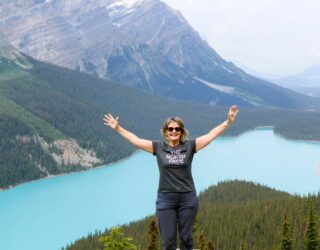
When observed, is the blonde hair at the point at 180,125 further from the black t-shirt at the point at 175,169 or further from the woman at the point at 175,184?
the black t-shirt at the point at 175,169

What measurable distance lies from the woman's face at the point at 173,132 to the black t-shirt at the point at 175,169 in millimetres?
337

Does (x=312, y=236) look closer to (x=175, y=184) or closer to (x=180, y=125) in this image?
(x=175, y=184)

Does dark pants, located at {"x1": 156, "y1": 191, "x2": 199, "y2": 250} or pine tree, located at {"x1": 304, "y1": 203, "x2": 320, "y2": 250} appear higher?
dark pants, located at {"x1": 156, "y1": 191, "x2": 199, "y2": 250}

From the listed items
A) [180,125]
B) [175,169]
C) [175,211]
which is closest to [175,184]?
[175,169]

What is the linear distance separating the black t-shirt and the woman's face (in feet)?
1.11

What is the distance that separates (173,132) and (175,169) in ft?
3.91

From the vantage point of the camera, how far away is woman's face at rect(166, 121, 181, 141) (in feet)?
55.8

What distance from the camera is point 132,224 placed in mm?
102688

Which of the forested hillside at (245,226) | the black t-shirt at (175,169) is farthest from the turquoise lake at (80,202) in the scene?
the black t-shirt at (175,169)

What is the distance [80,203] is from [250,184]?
1890 inches

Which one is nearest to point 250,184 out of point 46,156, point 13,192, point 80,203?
point 80,203

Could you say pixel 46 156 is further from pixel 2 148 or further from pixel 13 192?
pixel 13 192

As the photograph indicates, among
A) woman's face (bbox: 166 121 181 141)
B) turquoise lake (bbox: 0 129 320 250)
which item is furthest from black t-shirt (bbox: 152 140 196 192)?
turquoise lake (bbox: 0 129 320 250)

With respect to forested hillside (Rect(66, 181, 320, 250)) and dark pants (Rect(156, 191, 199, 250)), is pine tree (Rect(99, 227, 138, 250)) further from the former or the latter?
forested hillside (Rect(66, 181, 320, 250))
